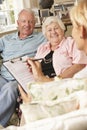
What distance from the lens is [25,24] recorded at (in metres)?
3.07

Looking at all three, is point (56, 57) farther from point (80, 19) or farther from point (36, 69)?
point (80, 19)

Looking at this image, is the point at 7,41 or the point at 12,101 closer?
the point at 12,101

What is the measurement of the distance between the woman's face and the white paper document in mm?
359

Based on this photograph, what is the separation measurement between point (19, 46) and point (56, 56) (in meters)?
0.63

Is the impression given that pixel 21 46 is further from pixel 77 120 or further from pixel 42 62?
pixel 77 120

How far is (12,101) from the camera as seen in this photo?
2.48m

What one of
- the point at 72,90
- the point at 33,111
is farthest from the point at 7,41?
the point at 33,111

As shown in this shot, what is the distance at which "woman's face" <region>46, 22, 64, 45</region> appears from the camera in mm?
2582

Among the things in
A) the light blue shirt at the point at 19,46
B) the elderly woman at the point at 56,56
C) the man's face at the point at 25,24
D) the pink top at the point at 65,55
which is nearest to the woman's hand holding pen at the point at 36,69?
the elderly woman at the point at 56,56

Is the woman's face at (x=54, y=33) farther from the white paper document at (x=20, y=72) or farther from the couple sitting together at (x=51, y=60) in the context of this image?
the white paper document at (x=20, y=72)

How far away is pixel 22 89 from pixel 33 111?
42.7 inches

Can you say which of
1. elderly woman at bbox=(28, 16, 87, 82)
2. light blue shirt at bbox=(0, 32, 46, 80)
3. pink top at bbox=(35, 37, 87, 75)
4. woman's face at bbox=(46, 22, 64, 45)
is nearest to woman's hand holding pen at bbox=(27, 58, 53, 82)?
elderly woman at bbox=(28, 16, 87, 82)

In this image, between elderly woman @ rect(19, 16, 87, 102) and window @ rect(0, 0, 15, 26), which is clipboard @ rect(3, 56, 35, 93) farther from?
window @ rect(0, 0, 15, 26)

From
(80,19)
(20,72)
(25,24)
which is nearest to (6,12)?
(25,24)
